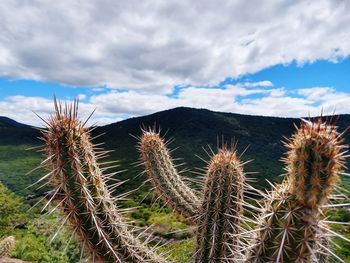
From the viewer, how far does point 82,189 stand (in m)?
3.48

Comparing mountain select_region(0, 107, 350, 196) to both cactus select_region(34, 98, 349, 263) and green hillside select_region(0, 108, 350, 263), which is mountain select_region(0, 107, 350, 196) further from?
cactus select_region(34, 98, 349, 263)

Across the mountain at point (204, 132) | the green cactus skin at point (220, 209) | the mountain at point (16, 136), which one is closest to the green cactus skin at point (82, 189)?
the green cactus skin at point (220, 209)

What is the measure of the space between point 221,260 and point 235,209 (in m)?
0.61

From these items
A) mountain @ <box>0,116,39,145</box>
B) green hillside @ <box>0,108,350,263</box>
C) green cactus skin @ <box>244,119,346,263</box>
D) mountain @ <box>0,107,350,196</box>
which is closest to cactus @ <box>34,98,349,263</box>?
green cactus skin @ <box>244,119,346,263</box>

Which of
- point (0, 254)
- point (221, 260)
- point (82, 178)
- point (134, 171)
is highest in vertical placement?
point (82, 178)

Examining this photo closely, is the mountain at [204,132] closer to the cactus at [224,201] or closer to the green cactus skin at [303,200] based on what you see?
the cactus at [224,201]

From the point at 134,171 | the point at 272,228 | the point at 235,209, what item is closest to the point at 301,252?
the point at 272,228

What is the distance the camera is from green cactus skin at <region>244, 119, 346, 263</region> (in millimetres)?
2400

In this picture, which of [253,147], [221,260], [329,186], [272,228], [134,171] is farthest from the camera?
[253,147]

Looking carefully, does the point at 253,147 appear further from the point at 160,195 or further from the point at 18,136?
the point at 160,195

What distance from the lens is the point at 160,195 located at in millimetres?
5434

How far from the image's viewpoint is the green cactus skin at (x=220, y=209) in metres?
4.00

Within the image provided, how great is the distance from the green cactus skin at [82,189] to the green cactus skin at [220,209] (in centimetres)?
97

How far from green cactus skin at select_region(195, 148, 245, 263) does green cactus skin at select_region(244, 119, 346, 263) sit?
125 centimetres
